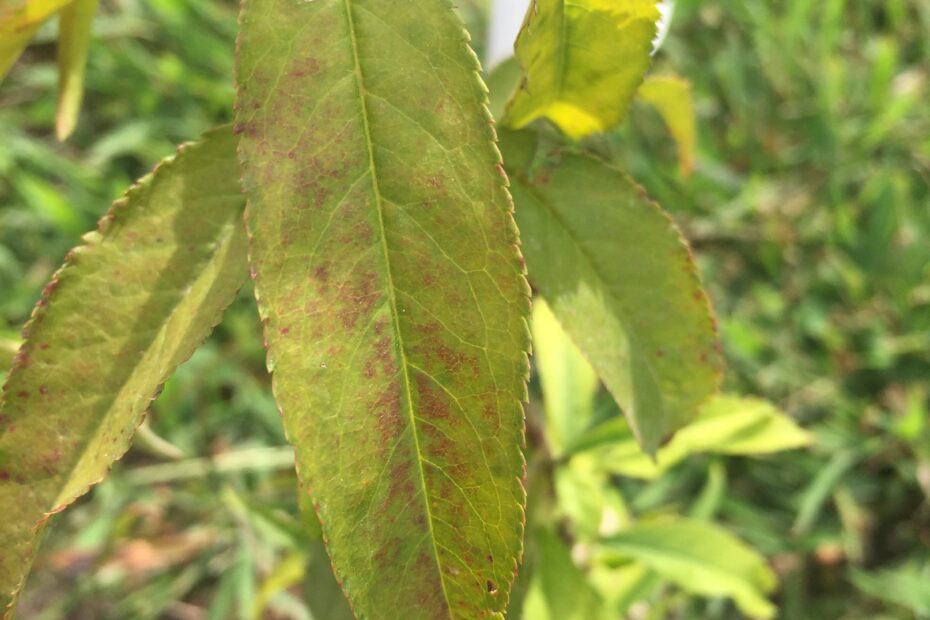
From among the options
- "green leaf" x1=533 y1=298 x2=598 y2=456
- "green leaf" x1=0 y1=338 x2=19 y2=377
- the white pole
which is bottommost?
"green leaf" x1=533 y1=298 x2=598 y2=456

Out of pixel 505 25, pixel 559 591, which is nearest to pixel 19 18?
pixel 505 25

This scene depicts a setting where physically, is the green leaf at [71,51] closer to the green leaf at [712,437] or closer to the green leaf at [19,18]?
the green leaf at [19,18]

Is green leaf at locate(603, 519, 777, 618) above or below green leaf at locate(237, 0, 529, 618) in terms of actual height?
below

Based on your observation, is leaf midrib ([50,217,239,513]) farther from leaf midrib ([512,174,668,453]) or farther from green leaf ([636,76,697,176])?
green leaf ([636,76,697,176])

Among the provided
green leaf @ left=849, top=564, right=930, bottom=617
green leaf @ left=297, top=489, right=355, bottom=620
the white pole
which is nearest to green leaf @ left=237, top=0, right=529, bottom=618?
the white pole

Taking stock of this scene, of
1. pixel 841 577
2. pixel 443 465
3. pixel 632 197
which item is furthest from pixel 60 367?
pixel 841 577

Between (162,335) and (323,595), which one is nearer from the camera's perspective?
(162,335)

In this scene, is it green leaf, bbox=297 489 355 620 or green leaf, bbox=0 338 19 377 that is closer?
green leaf, bbox=0 338 19 377

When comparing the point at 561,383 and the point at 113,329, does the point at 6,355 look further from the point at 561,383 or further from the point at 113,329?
the point at 561,383
